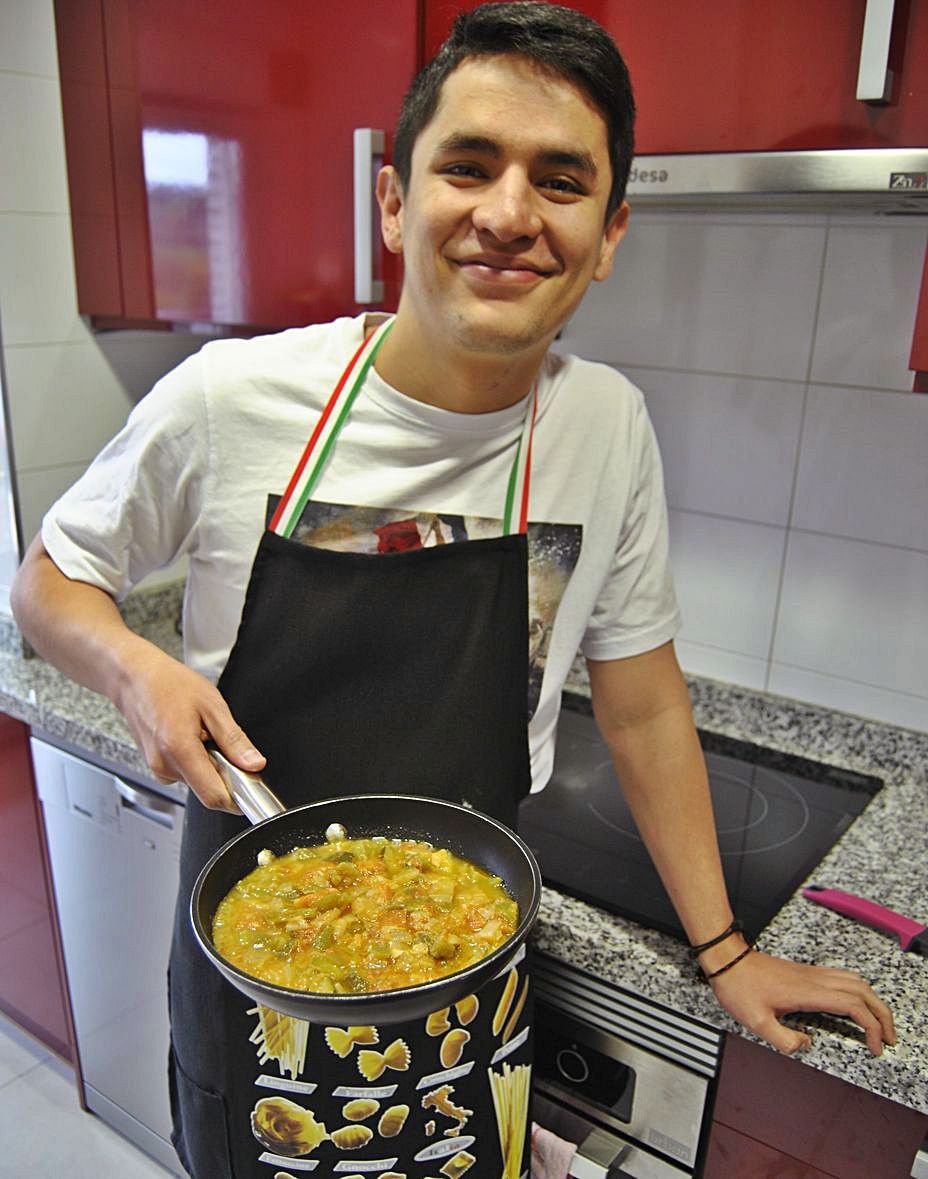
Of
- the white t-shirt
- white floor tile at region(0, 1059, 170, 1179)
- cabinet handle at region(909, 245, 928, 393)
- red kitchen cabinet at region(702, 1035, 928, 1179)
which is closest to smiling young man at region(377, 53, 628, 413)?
the white t-shirt

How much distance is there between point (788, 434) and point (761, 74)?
62 centimetres

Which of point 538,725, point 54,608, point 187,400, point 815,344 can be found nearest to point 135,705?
point 54,608

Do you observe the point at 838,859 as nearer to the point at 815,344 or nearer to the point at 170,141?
the point at 815,344

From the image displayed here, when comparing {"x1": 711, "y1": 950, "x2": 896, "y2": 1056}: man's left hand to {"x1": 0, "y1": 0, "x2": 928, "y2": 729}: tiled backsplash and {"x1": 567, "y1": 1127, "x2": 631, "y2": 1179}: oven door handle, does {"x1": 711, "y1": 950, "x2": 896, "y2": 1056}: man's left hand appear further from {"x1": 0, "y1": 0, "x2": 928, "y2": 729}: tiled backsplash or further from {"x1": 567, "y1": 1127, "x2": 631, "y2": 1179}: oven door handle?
{"x1": 0, "y1": 0, "x2": 928, "y2": 729}: tiled backsplash

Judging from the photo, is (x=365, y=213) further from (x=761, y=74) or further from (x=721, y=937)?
(x=721, y=937)

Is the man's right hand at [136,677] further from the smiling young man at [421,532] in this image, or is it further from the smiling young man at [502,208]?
the smiling young man at [502,208]

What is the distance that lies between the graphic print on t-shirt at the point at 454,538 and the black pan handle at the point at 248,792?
0.27 meters

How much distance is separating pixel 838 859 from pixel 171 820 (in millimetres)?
927

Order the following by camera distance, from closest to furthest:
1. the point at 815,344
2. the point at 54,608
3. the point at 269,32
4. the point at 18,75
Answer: the point at 54,608 → the point at 269,32 → the point at 815,344 → the point at 18,75

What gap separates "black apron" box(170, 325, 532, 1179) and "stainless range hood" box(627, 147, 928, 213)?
17.2 inches

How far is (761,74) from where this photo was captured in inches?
43.7

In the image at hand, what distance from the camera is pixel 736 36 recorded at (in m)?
Result: 1.12

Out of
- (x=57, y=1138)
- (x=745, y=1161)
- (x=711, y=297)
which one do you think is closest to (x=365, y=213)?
(x=711, y=297)

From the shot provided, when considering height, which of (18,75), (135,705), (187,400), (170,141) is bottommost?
(135,705)
